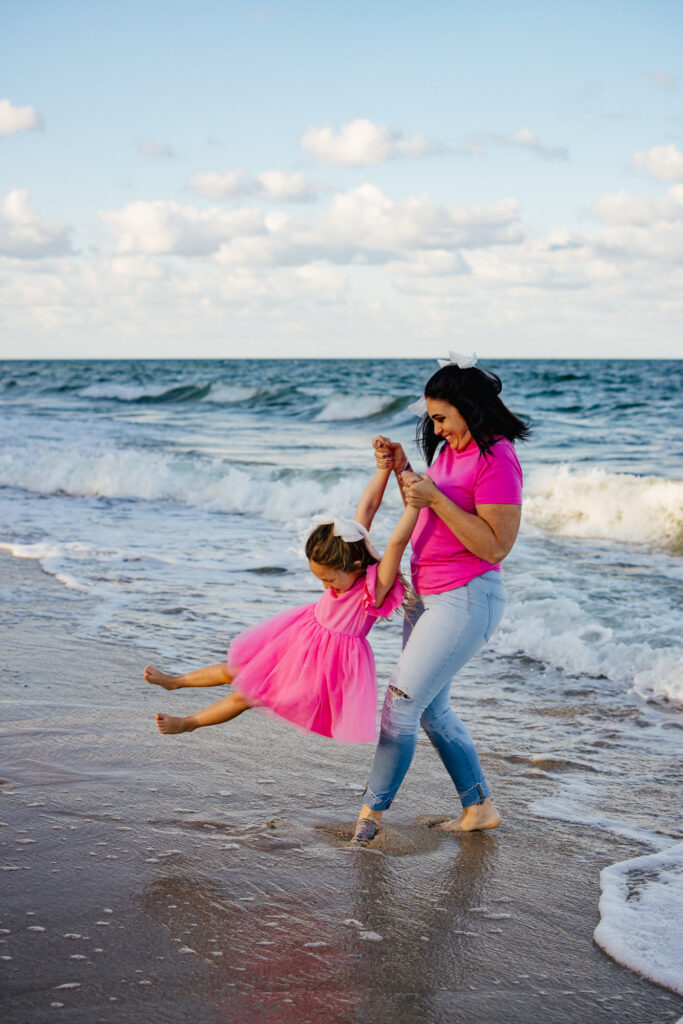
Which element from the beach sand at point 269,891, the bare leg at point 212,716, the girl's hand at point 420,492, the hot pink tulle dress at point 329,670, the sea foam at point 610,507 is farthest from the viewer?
the sea foam at point 610,507

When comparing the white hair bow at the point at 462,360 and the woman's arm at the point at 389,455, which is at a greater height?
the white hair bow at the point at 462,360

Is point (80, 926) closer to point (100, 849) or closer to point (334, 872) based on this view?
point (100, 849)

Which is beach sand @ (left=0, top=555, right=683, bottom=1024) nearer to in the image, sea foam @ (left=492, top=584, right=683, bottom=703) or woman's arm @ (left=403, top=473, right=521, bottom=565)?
woman's arm @ (left=403, top=473, right=521, bottom=565)

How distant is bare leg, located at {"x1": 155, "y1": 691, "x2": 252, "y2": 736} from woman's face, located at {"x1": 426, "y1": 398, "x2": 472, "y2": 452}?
4.03 ft

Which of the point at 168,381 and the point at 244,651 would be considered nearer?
the point at 244,651

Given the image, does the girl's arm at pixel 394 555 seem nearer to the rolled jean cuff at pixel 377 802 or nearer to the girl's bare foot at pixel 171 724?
the rolled jean cuff at pixel 377 802

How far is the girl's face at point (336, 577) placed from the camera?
3438mm

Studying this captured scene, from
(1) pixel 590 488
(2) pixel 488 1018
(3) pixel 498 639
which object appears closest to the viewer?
(2) pixel 488 1018

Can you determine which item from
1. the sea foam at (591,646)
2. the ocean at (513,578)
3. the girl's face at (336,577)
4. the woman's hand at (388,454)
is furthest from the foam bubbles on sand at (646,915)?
the sea foam at (591,646)

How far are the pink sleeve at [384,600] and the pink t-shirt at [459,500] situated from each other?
0.10m

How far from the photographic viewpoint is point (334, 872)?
10.8 ft

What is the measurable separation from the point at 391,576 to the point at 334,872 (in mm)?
1040

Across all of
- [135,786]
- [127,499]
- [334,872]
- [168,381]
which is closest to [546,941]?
[334,872]

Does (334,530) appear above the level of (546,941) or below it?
above
